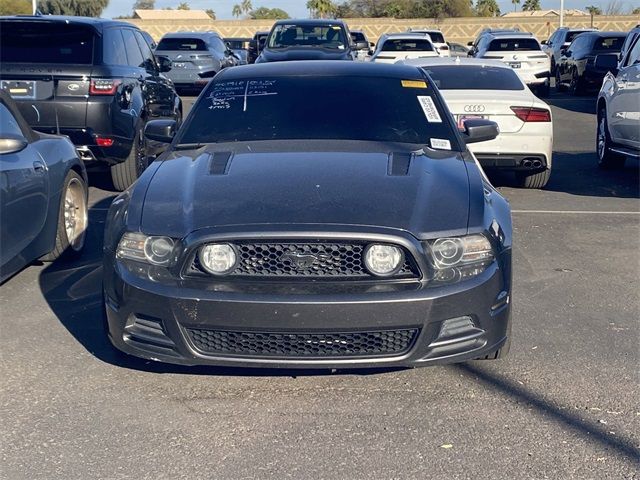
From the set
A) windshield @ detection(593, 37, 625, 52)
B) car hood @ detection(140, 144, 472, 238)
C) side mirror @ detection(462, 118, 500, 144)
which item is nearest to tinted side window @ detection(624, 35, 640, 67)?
side mirror @ detection(462, 118, 500, 144)

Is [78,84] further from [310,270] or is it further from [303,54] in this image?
[303,54]

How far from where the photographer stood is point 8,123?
6301 millimetres

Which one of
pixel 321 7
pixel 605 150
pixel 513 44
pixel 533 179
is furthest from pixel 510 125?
pixel 321 7

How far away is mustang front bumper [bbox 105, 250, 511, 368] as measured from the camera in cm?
409

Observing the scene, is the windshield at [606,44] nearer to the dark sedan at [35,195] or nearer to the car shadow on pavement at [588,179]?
the car shadow on pavement at [588,179]

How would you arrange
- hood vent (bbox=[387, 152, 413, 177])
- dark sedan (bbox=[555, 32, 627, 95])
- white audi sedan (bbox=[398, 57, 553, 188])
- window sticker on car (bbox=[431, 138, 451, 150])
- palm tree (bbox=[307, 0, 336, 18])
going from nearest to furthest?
hood vent (bbox=[387, 152, 413, 177]) → window sticker on car (bbox=[431, 138, 451, 150]) → white audi sedan (bbox=[398, 57, 553, 188]) → dark sedan (bbox=[555, 32, 627, 95]) → palm tree (bbox=[307, 0, 336, 18])

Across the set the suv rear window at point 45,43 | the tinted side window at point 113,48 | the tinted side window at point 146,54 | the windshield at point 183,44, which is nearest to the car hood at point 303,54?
the windshield at point 183,44

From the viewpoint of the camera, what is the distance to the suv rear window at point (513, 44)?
23.8 m

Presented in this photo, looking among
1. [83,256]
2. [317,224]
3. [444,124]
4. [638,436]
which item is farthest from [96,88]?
[638,436]

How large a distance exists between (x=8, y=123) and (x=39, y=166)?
0.35 metres

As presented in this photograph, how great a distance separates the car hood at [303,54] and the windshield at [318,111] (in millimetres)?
11656

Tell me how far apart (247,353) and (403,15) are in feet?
236

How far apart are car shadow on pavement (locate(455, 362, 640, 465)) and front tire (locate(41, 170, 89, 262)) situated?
333cm

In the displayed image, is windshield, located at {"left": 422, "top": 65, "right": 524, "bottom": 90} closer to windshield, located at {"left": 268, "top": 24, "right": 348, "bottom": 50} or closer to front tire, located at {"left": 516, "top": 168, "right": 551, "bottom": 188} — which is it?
front tire, located at {"left": 516, "top": 168, "right": 551, "bottom": 188}
